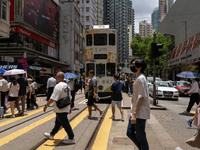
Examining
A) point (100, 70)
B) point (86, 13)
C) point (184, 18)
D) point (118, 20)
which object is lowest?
point (100, 70)

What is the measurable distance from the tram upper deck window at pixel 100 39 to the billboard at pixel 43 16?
1745cm

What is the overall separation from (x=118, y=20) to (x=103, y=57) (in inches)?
5720

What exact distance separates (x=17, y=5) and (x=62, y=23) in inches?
739

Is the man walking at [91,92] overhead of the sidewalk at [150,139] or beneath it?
overhead

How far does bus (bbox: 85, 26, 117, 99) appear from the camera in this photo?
1430 cm

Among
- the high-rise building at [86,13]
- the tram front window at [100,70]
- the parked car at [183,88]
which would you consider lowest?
the parked car at [183,88]

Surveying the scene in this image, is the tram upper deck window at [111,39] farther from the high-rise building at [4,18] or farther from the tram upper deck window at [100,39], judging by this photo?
the high-rise building at [4,18]

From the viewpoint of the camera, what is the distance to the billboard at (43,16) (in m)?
29.6

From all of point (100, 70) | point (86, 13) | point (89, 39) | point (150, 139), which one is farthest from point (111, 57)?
point (86, 13)

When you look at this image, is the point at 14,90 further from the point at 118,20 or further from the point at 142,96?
the point at 118,20

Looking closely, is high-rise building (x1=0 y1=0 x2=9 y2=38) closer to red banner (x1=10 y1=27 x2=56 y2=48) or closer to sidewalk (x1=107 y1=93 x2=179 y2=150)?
red banner (x1=10 y1=27 x2=56 y2=48)

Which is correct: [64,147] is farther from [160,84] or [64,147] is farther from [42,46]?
[42,46]

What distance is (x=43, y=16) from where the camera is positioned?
114 feet

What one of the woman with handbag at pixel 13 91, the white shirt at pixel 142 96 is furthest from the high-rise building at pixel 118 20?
the white shirt at pixel 142 96
